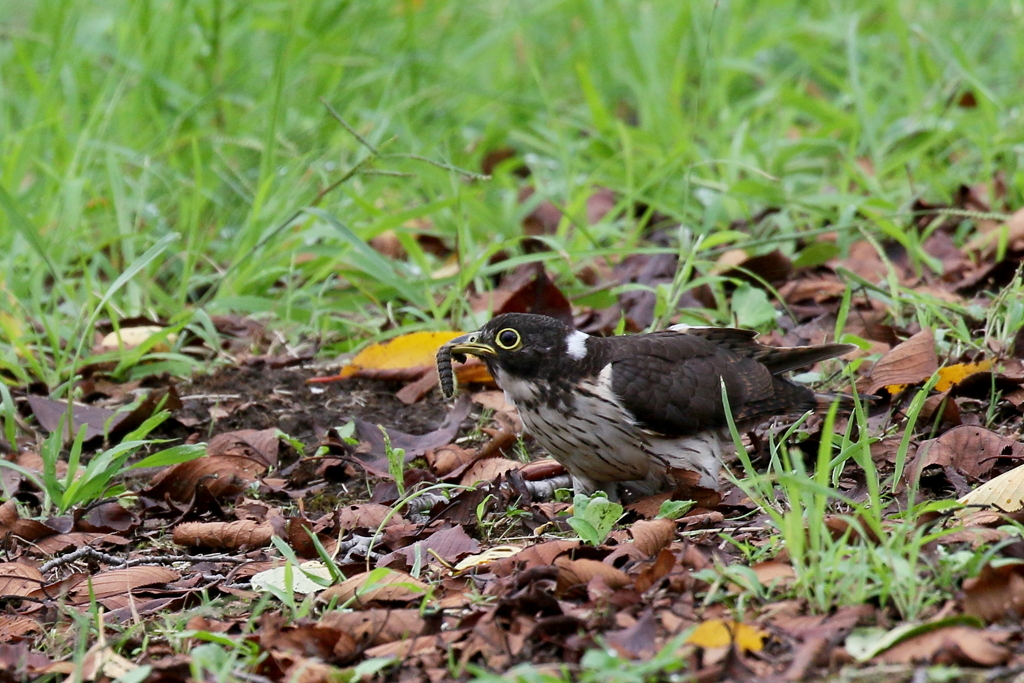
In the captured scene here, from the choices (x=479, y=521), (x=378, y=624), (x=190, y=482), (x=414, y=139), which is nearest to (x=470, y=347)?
(x=479, y=521)

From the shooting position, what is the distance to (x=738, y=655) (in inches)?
106

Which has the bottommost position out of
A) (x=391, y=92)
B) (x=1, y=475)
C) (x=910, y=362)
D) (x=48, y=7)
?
(x=910, y=362)

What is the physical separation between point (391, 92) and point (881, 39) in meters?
3.71

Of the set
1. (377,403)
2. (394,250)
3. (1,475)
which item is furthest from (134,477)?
(394,250)

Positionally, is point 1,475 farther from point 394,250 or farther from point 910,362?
point 910,362

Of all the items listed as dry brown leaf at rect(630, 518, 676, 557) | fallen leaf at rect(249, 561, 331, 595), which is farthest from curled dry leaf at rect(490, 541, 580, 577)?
fallen leaf at rect(249, 561, 331, 595)

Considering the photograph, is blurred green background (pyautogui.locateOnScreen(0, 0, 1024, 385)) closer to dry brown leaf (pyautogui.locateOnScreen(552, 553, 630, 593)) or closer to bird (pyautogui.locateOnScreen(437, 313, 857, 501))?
bird (pyautogui.locateOnScreen(437, 313, 857, 501))

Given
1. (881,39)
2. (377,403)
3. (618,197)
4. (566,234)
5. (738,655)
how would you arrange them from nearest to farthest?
(738,655), (377,403), (566,234), (618,197), (881,39)

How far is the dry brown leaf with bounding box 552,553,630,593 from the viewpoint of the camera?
10.4 ft

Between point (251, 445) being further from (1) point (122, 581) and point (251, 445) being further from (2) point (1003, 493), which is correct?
(2) point (1003, 493)

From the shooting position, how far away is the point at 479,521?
3.90 m

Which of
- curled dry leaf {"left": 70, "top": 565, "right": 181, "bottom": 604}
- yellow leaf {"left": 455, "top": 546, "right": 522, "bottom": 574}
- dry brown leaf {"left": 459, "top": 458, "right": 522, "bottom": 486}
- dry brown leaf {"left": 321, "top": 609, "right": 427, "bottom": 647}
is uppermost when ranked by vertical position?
dry brown leaf {"left": 321, "top": 609, "right": 427, "bottom": 647}

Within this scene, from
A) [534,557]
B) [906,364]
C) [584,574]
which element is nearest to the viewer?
[584,574]

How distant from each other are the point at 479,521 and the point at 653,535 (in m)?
0.69
